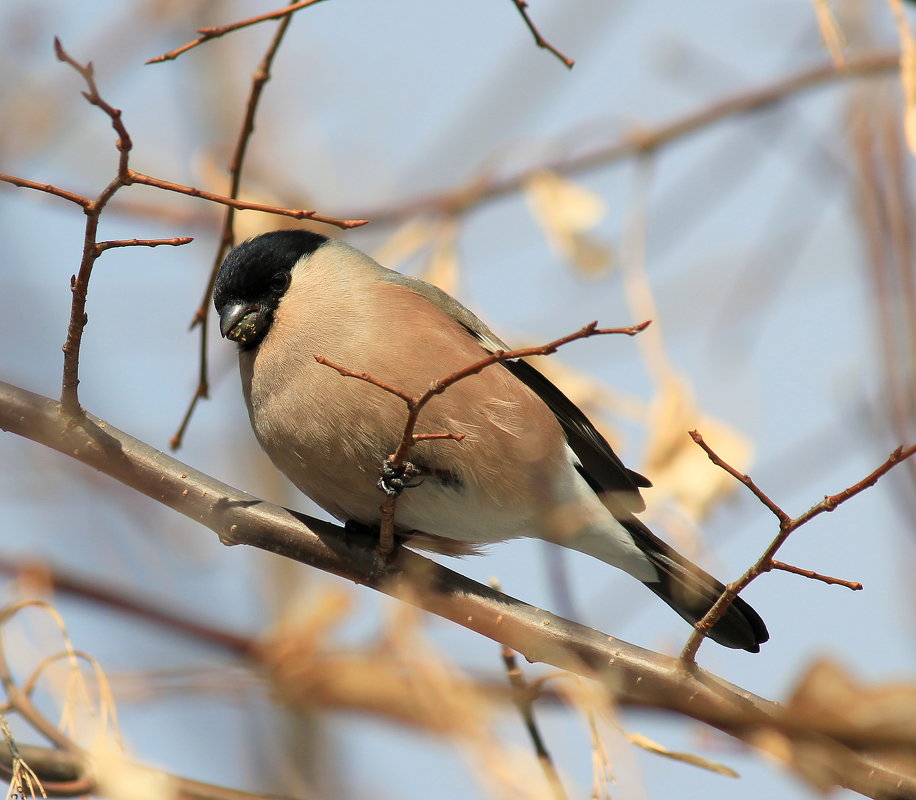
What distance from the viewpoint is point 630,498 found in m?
3.63

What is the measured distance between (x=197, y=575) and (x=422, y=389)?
4.34 meters

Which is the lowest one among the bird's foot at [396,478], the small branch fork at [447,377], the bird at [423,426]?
the small branch fork at [447,377]

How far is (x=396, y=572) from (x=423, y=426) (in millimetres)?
463

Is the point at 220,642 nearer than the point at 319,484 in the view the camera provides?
Yes

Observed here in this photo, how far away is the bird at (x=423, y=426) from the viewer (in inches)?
128

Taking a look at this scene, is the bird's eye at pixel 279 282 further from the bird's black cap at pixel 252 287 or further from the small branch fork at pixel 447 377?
the small branch fork at pixel 447 377

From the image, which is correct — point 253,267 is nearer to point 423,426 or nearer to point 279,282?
point 279,282

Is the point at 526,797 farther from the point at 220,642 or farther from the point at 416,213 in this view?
the point at 416,213

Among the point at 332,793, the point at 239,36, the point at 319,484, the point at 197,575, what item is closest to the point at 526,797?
the point at 319,484

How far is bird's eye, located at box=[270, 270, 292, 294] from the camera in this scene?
383 centimetres

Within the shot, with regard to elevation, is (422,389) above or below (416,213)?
below

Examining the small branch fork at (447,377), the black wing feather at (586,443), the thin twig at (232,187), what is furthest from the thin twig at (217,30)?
the black wing feather at (586,443)

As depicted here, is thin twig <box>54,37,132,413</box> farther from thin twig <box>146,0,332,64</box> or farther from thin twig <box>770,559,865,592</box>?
thin twig <box>770,559,865,592</box>

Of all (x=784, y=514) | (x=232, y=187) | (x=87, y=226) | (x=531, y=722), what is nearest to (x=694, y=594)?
(x=531, y=722)
